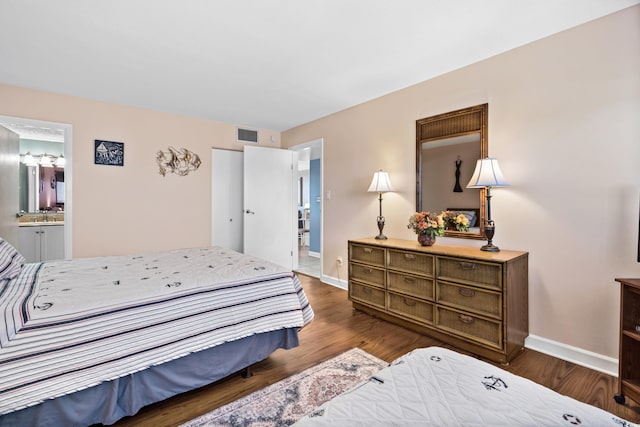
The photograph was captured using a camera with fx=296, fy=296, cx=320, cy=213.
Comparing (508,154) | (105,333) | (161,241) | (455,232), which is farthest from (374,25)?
(161,241)

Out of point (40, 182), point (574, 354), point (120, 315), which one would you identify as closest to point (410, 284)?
point (574, 354)

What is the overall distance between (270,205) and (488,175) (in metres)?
3.28

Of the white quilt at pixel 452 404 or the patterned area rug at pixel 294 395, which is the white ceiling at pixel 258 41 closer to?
the white quilt at pixel 452 404

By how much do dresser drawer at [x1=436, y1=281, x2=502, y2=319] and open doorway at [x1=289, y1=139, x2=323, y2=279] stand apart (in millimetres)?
2260

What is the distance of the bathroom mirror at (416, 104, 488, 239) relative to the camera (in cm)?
269

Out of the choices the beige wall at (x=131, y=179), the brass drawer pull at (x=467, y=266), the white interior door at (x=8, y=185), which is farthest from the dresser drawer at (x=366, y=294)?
the white interior door at (x=8, y=185)

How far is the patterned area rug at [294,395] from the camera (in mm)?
1595

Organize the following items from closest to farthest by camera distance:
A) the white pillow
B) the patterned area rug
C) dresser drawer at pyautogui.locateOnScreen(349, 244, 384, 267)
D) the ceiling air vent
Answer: the patterned area rug < the white pillow < dresser drawer at pyautogui.locateOnScreen(349, 244, 384, 267) < the ceiling air vent

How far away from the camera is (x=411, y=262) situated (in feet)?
8.87

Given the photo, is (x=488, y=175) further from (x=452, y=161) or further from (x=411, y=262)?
(x=411, y=262)

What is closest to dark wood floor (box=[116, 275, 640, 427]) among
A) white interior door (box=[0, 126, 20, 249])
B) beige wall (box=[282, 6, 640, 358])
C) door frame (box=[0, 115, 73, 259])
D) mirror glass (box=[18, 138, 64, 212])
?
beige wall (box=[282, 6, 640, 358])

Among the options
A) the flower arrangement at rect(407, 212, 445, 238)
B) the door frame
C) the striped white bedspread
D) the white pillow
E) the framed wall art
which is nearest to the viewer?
the striped white bedspread

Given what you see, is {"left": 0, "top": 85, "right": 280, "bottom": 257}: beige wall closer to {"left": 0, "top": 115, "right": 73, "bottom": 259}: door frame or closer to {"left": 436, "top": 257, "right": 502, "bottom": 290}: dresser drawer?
{"left": 0, "top": 115, "right": 73, "bottom": 259}: door frame

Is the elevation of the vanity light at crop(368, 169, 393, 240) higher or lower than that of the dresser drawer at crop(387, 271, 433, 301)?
higher
